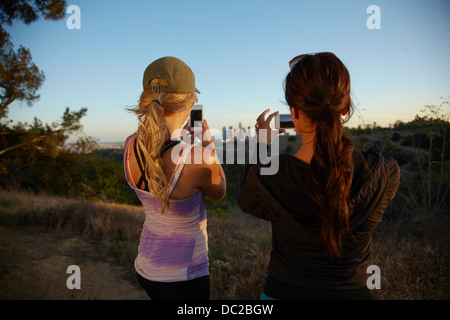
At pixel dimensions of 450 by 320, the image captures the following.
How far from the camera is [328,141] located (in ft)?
3.65

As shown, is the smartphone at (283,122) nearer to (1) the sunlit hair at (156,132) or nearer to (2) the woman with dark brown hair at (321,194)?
(2) the woman with dark brown hair at (321,194)

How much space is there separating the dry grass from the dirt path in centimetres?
32

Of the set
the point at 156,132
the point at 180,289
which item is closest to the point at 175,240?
Answer: the point at 180,289

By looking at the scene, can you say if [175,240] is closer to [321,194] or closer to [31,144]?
[321,194]

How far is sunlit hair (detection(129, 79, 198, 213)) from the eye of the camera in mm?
1368

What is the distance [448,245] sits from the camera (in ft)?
13.7

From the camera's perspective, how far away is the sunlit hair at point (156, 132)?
1368mm

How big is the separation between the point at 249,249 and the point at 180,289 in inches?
117

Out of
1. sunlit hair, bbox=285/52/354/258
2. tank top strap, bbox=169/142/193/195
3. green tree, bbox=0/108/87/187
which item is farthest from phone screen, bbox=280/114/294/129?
green tree, bbox=0/108/87/187

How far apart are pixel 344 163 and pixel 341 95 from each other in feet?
0.93

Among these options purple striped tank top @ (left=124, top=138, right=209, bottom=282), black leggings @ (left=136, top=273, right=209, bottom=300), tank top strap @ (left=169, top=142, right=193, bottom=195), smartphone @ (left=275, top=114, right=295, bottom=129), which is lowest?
black leggings @ (left=136, top=273, right=209, bottom=300)

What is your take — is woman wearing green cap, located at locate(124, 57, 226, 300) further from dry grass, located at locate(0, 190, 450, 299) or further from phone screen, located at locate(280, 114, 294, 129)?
dry grass, located at locate(0, 190, 450, 299)

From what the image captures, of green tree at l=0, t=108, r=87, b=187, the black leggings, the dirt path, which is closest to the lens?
the black leggings
